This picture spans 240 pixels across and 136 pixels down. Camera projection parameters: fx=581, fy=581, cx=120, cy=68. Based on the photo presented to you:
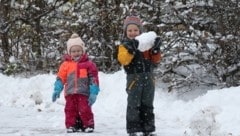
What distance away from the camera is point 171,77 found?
36.9 feet

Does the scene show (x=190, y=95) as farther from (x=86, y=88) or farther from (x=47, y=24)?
(x=47, y=24)

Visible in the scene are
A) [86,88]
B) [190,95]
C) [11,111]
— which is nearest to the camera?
[86,88]

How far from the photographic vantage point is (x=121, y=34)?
43.9 feet

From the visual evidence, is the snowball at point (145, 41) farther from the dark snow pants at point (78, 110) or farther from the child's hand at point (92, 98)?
the dark snow pants at point (78, 110)

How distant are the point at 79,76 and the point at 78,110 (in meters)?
0.48

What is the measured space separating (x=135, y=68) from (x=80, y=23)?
741 cm

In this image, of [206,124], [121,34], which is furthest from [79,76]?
[121,34]

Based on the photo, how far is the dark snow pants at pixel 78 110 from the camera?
299 inches

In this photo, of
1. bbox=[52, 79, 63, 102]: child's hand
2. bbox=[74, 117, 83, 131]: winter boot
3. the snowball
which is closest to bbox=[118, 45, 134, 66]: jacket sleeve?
the snowball

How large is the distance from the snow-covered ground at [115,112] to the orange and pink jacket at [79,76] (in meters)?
0.59

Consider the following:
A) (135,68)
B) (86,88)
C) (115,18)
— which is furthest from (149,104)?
(115,18)

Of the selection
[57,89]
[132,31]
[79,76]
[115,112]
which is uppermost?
[132,31]

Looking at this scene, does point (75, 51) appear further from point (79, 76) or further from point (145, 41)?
point (145, 41)

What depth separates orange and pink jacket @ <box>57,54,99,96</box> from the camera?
24.8 ft
